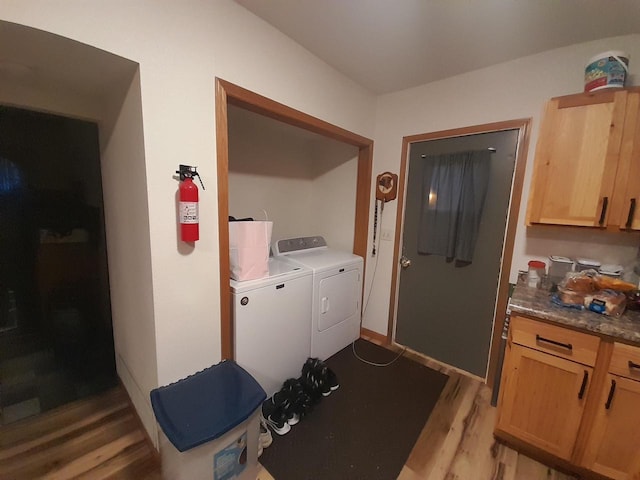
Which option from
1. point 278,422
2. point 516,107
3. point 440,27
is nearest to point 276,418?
point 278,422

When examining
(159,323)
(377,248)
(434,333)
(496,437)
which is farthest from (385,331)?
(159,323)

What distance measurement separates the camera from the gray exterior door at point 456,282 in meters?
2.00

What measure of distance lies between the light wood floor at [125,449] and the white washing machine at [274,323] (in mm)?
572

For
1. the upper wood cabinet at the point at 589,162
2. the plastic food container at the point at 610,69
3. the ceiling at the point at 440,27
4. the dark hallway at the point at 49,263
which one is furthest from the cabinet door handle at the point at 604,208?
the dark hallway at the point at 49,263

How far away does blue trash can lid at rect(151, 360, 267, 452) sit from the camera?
3.59 ft

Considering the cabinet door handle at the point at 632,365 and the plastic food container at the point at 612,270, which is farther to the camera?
the plastic food container at the point at 612,270

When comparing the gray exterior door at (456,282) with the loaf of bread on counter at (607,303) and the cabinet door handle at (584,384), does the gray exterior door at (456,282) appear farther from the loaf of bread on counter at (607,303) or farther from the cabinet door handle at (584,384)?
the cabinet door handle at (584,384)

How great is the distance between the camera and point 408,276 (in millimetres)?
2514

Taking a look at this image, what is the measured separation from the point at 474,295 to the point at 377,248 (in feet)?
3.15

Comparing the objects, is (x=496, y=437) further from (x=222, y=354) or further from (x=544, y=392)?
(x=222, y=354)

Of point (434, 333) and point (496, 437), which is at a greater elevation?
point (434, 333)

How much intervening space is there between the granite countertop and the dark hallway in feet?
9.28

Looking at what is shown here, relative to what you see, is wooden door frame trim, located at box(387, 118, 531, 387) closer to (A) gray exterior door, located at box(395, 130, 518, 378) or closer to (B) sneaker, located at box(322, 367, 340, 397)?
(A) gray exterior door, located at box(395, 130, 518, 378)

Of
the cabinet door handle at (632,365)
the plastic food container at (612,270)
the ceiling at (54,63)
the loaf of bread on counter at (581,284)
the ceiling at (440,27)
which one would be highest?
the ceiling at (440,27)
